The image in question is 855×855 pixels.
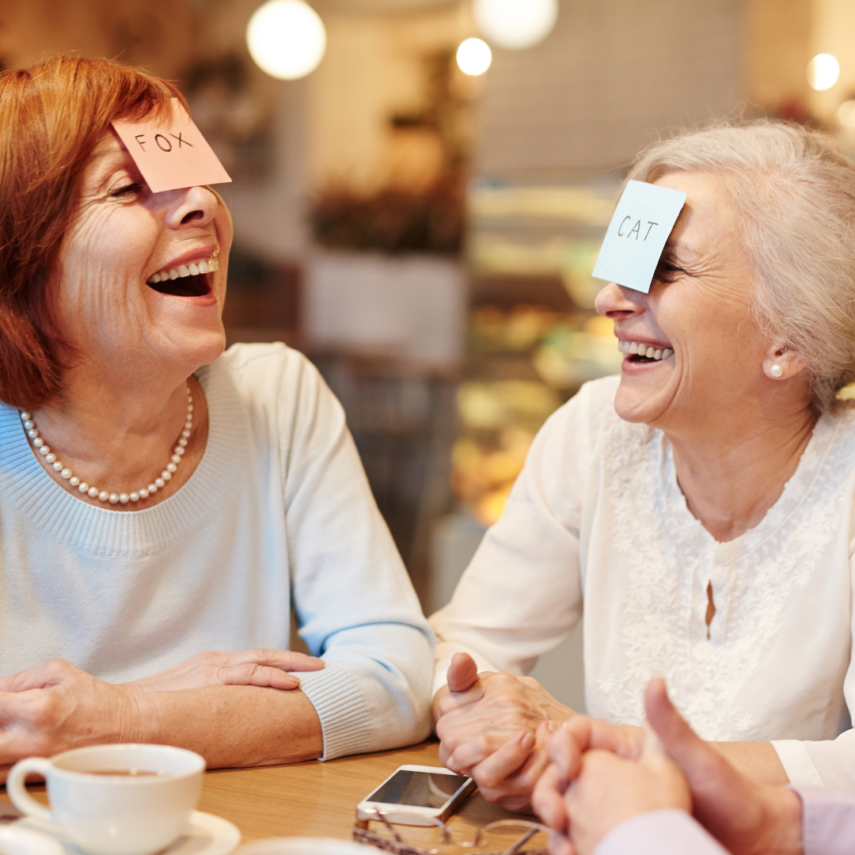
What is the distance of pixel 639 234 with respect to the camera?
1250 millimetres

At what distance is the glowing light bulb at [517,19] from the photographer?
4.39 metres

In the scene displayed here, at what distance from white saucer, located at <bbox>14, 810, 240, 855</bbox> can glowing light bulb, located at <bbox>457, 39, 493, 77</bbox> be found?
430 cm

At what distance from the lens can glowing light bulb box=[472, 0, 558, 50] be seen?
439 centimetres

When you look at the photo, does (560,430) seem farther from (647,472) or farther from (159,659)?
(159,659)

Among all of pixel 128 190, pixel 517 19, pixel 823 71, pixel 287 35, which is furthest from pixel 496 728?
pixel 287 35

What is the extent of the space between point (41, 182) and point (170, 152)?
153 mm

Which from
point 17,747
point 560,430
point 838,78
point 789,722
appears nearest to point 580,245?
point 838,78

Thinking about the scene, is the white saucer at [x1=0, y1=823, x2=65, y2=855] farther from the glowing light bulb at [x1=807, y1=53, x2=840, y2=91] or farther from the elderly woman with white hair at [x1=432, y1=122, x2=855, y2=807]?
the glowing light bulb at [x1=807, y1=53, x2=840, y2=91]

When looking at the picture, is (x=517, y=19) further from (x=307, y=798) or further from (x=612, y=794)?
(x=612, y=794)

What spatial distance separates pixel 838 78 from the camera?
3.87 m

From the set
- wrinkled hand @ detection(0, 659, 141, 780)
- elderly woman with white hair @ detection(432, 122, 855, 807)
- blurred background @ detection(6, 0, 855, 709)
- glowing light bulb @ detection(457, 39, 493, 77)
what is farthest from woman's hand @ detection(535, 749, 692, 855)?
glowing light bulb @ detection(457, 39, 493, 77)

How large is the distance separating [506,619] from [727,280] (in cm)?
55

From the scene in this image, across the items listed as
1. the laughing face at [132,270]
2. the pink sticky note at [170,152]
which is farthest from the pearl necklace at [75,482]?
the pink sticky note at [170,152]

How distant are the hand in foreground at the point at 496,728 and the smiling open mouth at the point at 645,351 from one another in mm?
450
